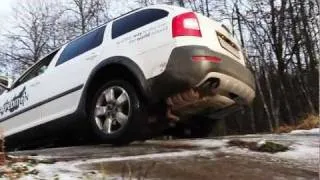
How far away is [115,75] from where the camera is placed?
7637 millimetres

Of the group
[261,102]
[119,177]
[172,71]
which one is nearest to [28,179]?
[119,177]

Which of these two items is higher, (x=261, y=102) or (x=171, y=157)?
(x=261, y=102)

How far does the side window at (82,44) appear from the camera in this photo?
8000 mm

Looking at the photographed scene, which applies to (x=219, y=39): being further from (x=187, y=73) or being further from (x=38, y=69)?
(x=38, y=69)

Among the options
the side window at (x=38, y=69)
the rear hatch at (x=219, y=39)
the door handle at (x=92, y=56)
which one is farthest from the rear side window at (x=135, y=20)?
the side window at (x=38, y=69)

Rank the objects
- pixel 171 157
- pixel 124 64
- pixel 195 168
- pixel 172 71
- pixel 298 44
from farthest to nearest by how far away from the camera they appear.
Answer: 1. pixel 298 44
2. pixel 124 64
3. pixel 172 71
4. pixel 171 157
5. pixel 195 168

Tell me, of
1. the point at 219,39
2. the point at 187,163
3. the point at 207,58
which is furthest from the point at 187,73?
the point at 187,163

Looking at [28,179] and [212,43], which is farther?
[212,43]

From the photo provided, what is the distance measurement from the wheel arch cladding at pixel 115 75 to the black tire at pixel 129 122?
0.33 feet

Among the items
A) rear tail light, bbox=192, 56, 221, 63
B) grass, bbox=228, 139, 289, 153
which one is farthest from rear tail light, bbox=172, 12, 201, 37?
grass, bbox=228, 139, 289, 153

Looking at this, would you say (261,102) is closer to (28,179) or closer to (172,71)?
(172,71)

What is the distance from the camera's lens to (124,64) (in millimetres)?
7234

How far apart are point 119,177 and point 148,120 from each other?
2.21 m

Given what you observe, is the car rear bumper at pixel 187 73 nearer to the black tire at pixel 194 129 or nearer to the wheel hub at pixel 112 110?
the wheel hub at pixel 112 110
